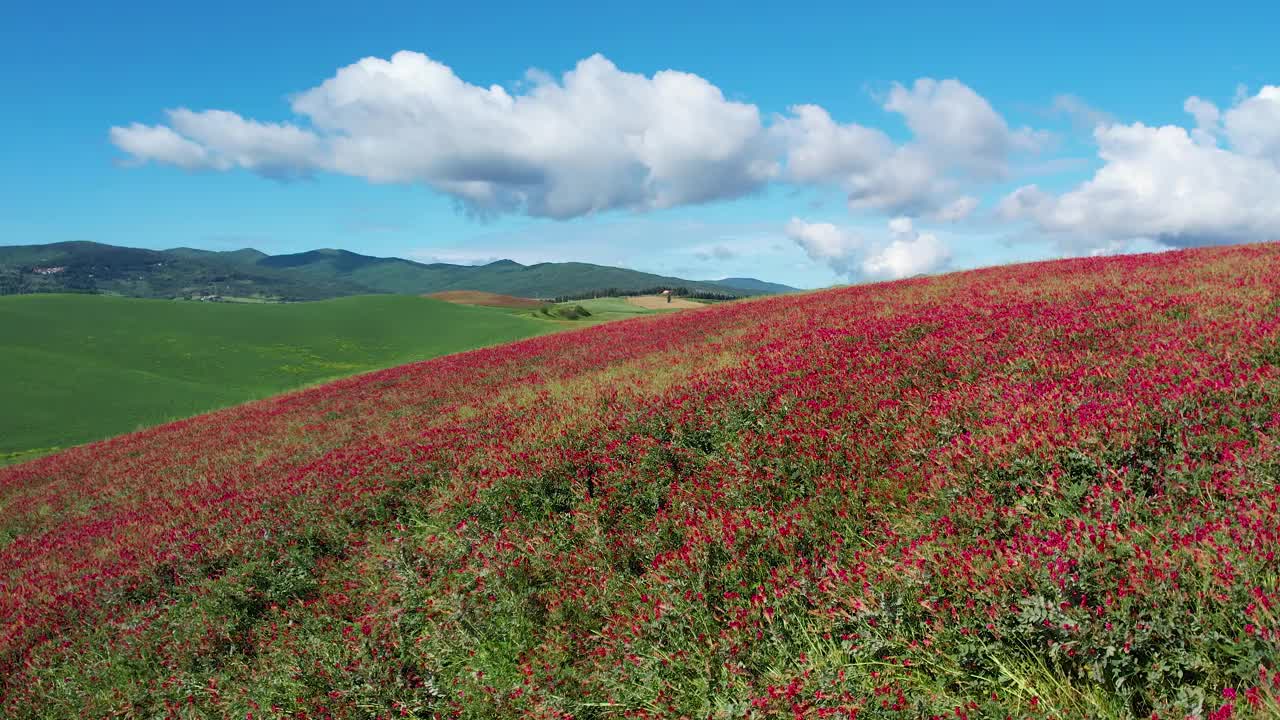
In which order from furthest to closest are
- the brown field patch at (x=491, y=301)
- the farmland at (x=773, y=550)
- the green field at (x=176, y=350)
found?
the brown field patch at (x=491, y=301)
the green field at (x=176, y=350)
the farmland at (x=773, y=550)

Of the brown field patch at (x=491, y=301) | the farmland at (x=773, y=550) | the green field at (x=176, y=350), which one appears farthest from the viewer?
the brown field patch at (x=491, y=301)

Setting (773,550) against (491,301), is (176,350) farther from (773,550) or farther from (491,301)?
(491,301)

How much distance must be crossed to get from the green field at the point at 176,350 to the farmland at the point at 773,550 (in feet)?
65.5

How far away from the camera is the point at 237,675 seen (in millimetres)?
5766

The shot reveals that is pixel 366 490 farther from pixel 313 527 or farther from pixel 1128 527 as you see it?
pixel 1128 527

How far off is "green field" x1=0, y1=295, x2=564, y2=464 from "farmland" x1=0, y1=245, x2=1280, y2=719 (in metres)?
20.0

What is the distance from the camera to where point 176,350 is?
4053cm

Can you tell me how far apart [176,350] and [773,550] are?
154ft

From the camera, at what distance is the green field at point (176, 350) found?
84.9 ft

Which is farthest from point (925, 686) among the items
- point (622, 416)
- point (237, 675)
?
point (237, 675)

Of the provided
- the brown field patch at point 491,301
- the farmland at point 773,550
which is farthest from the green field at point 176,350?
the brown field patch at point 491,301

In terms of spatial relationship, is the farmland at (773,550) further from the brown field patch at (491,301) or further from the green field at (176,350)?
the brown field patch at (491,301)

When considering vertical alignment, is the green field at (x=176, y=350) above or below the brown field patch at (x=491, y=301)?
below

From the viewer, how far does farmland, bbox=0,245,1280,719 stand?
3.39 m
